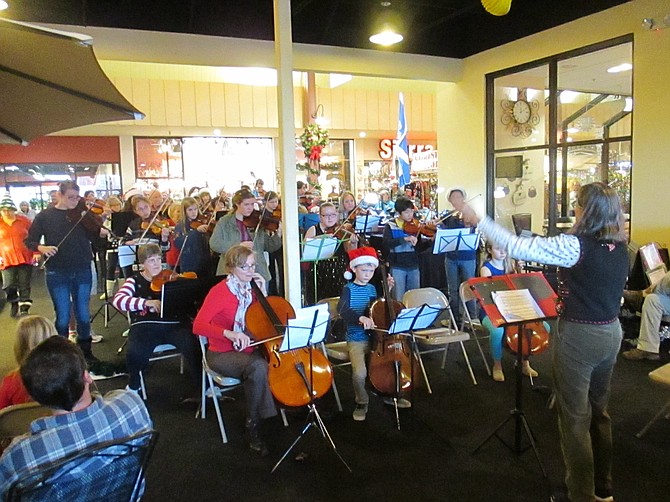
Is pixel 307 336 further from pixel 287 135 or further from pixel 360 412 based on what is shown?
pixel 287 135

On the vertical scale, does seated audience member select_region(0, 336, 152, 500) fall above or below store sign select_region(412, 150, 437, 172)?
below

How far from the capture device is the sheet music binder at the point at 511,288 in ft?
8.86

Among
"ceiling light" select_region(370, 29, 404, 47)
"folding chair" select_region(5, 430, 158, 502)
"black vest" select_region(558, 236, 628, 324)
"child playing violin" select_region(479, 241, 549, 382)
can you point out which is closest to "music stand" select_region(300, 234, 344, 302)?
"child playing violin" select_region(479, 241, 549, 382)

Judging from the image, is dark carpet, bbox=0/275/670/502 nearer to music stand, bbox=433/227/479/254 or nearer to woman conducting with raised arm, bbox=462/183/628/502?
woman conducting with raised arm, bbox=462/183/628/502

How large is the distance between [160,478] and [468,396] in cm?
214

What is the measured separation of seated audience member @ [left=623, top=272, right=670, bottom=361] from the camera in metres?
4.60

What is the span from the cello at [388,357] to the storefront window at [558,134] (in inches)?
156

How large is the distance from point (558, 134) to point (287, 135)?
4310 mm

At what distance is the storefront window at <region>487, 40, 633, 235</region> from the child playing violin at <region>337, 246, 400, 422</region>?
3.89 m

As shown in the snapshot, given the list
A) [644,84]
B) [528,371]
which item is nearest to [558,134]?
[644,84]

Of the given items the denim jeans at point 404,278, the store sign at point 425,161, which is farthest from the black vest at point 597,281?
the store sign at point 425,161

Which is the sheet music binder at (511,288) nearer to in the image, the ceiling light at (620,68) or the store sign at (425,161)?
the ceiling light at (620,68)

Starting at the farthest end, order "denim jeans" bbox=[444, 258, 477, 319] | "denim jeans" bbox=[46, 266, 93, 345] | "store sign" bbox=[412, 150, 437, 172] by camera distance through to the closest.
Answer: "store sign" bbox=[412, 150, 437, 172] < "denim jeans" bbox=[444, 258, 477, 319] < "denim jeans" bbox=[46, 266, 93, 345]

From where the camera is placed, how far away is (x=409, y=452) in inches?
124
